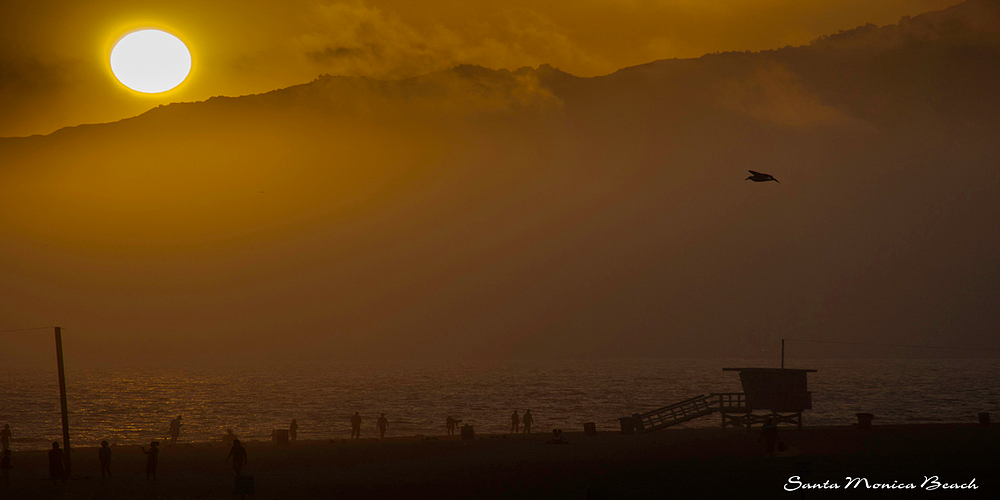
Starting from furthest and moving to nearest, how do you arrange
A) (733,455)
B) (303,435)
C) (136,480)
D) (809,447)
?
(303,435) < (809,447) < (733,455) < (136,480)

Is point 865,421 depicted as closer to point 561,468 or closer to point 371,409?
point 561,468

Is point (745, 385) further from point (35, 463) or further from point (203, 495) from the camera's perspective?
point (35, 463)

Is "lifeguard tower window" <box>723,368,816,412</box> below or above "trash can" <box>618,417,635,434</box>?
above

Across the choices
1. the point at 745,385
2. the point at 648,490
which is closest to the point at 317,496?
the point at 648,490

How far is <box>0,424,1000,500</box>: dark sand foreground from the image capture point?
23.8m

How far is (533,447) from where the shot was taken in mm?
38250

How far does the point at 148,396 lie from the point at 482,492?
415 ft

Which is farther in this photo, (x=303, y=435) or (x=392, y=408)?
(x=392, y=408)

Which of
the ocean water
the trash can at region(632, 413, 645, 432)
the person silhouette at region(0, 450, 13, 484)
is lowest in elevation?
the ocean water

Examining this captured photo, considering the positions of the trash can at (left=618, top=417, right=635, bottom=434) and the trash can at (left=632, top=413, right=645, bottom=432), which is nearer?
the trash can at (left=618, top=417, right=635, bottom=434)

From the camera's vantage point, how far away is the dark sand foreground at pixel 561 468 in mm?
23766

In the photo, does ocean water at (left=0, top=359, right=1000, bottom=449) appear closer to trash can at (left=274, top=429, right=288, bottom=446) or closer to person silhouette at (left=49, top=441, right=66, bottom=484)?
trash can at (left=274, top=429, right=288, bottom=446)

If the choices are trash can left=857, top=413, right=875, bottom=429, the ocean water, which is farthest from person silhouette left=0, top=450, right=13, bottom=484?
trash can left=857, top=413, right=875, bottom=429

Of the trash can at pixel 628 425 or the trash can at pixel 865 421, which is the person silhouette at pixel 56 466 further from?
the trash can at pixel 865 421
